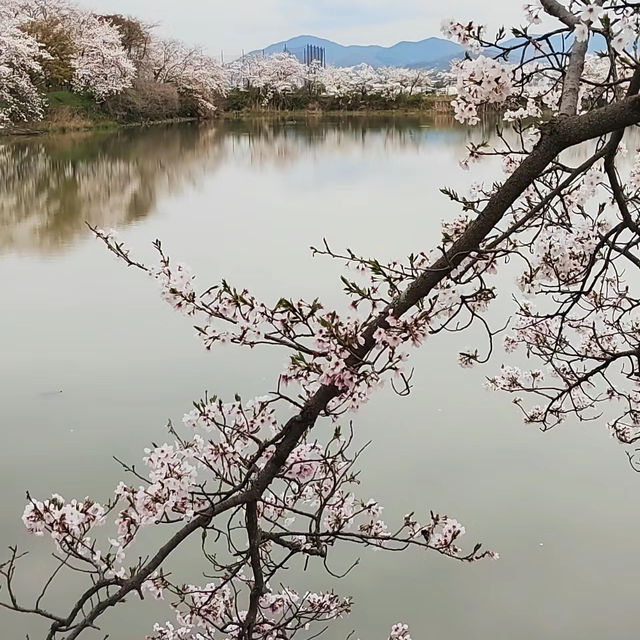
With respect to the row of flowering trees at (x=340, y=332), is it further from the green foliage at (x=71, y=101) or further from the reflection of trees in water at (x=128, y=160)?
the green foliage at (x=71, y=101)

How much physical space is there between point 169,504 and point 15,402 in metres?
2.52

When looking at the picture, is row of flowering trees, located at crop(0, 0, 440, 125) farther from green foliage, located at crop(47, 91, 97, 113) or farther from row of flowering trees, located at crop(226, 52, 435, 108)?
green foliage, located at crop(47, 91, 97, 113)

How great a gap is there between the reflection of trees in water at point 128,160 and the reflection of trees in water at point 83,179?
0.04 ft

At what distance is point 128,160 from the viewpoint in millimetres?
12852

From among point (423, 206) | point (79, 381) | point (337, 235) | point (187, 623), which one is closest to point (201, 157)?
point (423, 206)

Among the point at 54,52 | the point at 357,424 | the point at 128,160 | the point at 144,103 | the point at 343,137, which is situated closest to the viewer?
the point at 357,424

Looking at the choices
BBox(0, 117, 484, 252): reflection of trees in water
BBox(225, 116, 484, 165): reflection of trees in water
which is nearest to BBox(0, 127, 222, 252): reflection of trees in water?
BBox(0, 117, 484, 252): reflection of trees in water

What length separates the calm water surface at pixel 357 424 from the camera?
233 centimetres

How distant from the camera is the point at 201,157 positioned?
44.9ft

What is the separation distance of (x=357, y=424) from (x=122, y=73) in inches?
794

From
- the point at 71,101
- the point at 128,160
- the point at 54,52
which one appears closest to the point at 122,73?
the point at 54,52

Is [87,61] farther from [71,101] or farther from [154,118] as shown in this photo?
[154,118]

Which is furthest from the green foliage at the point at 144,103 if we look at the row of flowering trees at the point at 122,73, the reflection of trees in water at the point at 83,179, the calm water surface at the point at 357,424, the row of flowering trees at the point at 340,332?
the row of flowering trees at the point at 340,332

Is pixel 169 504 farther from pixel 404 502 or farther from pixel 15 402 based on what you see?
pixel 15 402
